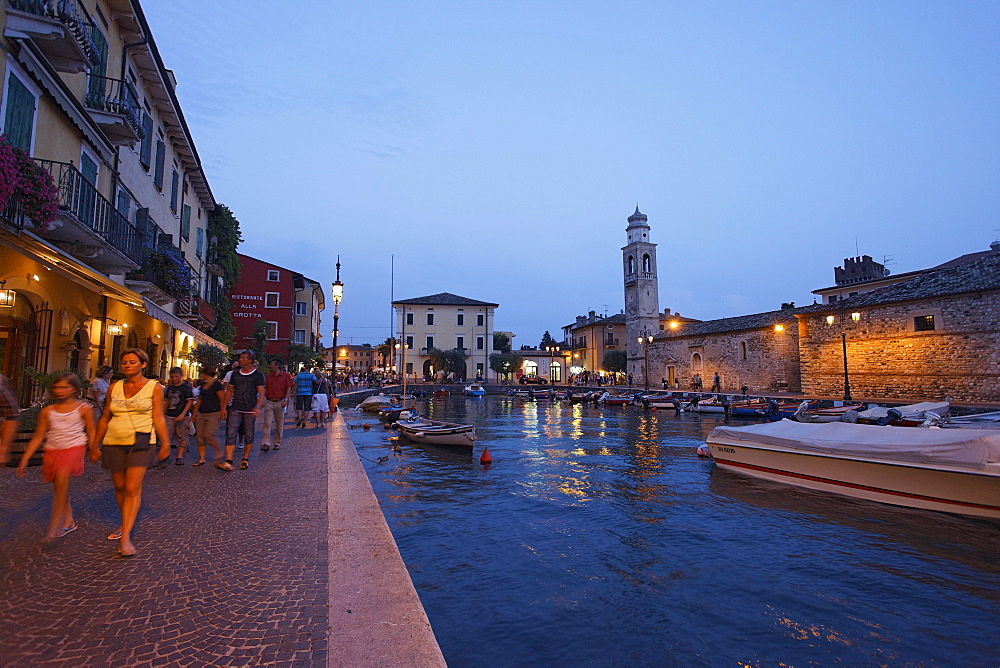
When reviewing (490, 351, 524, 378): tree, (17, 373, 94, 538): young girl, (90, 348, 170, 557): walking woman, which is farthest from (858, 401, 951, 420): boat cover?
(490, 351, 524, 378): tree

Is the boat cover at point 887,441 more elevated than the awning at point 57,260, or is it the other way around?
the awning at point 57,260

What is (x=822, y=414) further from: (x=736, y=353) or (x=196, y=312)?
(x=196, y=312)

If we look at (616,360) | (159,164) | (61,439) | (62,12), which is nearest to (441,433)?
(61,439)

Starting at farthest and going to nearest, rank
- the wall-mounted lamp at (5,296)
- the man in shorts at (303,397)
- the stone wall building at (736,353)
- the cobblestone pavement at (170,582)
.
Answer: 1. the stone wall building at (736,353)
2. the man in shorts at (303,397)
3. the wall-mounted lamp at (5,296)
4. the cobblestone pavement at (170,582)

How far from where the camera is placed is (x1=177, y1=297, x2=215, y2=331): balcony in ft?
62.5

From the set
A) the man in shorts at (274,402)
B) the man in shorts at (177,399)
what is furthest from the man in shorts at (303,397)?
the man in shorts at (177,399)

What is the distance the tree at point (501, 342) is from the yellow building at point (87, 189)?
64019 millimetres

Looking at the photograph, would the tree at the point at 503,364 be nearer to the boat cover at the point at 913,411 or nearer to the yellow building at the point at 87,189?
the yellow building at the point at 87,189

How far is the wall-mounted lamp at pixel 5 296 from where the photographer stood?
9.56 m

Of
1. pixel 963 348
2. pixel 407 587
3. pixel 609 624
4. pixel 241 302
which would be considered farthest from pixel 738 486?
pixel 241 302

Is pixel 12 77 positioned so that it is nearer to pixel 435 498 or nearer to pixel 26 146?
pixel 26 146

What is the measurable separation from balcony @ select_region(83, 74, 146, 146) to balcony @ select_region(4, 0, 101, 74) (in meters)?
1.70

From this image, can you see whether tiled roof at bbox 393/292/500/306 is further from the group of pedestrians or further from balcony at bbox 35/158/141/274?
the group of pedestrians

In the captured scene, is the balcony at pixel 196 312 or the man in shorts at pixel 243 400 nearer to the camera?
the man in shorts at pixel 243 400
